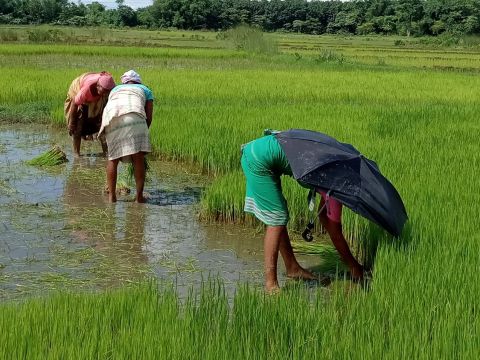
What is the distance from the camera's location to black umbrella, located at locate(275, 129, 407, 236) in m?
3.12

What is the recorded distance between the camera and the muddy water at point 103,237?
3.57m

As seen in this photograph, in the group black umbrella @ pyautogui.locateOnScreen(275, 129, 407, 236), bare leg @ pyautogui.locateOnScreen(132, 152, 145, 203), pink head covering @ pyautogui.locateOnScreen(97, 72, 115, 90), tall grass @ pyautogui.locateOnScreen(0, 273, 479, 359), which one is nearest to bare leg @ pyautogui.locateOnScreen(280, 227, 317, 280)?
black umbrella @ pyautogui.locateOnScreen(275, 129, 407, 236)

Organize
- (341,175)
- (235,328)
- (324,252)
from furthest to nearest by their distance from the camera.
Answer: (324,252)
(341,175)
(235,328)

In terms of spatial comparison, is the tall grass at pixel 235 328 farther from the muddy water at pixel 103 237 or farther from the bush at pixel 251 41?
the bush at pixel 251 41

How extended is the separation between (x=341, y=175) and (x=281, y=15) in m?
72.0

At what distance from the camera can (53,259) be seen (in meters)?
3.80

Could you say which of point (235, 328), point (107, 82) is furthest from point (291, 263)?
point (107, 82)

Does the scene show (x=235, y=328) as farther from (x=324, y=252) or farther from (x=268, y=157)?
(x=324, y=252)

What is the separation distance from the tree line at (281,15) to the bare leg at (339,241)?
4531 centimetres

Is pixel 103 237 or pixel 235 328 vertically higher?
pixel 235 328

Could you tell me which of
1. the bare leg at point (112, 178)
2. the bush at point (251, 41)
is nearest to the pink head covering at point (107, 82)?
the bare leg at point (112, 178)

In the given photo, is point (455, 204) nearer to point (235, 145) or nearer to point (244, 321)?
point (244, 321)

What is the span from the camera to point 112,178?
509 cm

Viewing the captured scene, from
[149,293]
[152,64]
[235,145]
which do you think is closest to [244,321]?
[149,293]
